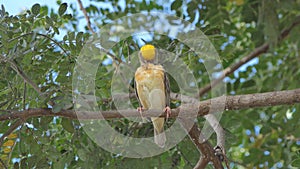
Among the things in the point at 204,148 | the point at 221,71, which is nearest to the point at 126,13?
the point at 221,71

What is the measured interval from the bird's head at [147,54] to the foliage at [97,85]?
183 mm

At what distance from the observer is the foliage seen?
3.38m

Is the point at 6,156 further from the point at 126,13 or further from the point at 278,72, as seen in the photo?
the point at 278,72

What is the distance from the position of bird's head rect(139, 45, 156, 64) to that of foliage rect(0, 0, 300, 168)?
18 centimetres

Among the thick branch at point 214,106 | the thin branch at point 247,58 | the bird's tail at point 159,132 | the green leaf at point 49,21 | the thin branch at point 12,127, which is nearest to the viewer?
the thick branch at point 214,106

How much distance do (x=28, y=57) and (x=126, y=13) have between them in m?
2.43

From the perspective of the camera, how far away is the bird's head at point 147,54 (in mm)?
3754

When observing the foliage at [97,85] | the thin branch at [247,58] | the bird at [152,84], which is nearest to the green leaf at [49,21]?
the foliage at [97,85]

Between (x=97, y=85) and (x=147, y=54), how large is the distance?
0.50 m

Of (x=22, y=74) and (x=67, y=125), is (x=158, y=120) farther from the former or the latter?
(x=22, y=74)

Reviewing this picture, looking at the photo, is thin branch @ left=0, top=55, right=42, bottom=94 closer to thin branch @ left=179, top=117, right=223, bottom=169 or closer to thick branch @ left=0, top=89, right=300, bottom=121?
thick branch @ left=0, top=89, right=300, bottom=121

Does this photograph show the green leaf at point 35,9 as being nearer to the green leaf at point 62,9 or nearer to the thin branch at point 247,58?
the green leaf at point 62,9

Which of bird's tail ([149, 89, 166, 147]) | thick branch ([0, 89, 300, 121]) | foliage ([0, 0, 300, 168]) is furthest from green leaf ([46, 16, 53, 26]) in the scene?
bird's tail ([149, 89, 166, 147])

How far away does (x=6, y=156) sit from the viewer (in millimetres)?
3703
